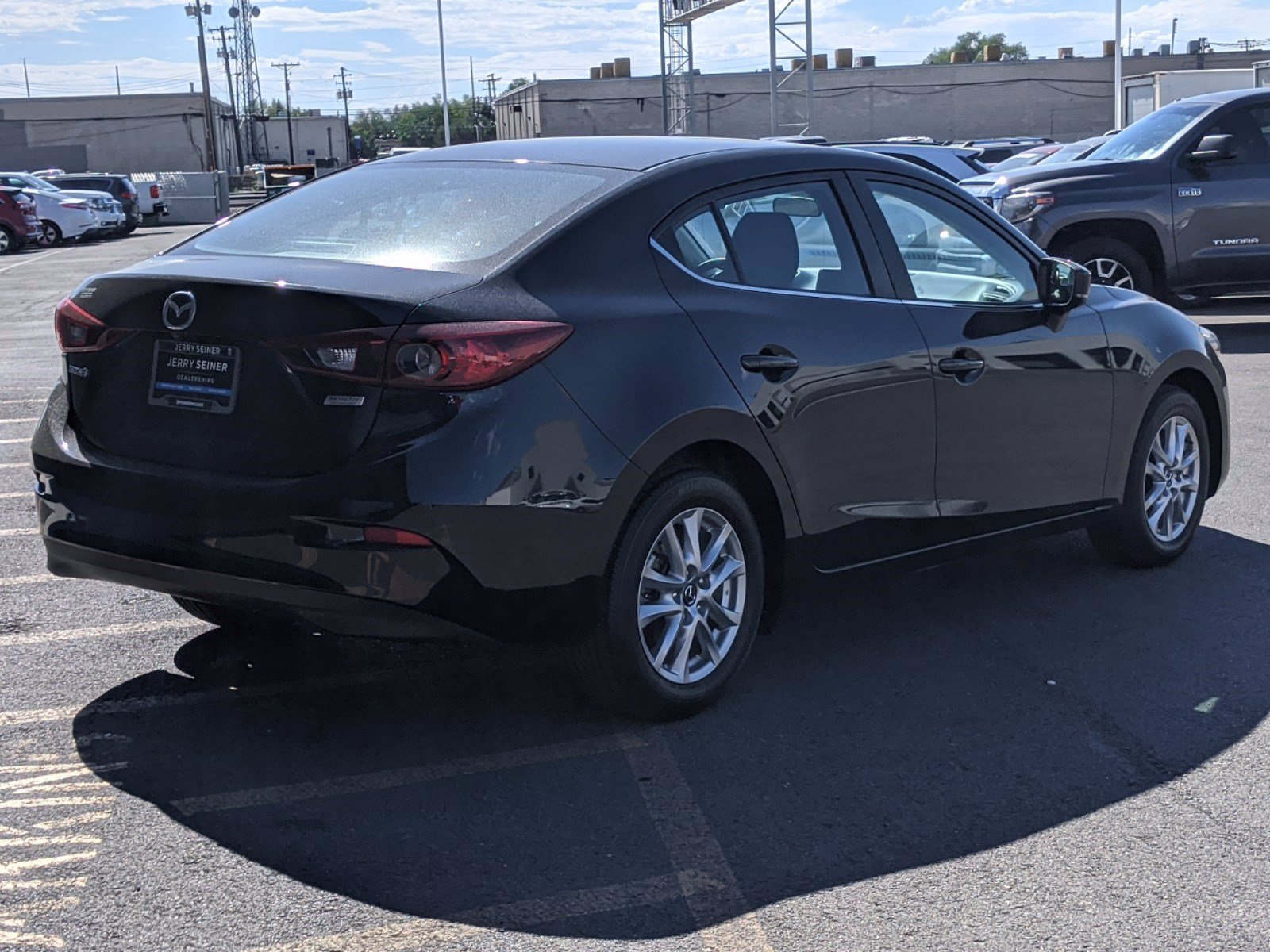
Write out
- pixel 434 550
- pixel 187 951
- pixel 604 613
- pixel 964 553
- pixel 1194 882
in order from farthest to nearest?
pixel 964 553
pixel 604 613
pixel 434 550
pixel 1194 882
pixel 187 951

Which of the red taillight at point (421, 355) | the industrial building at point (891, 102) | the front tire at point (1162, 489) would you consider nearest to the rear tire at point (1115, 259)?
the front tire at point (1162, 489)

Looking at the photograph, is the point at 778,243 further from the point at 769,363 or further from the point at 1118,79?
the point at 1118,79

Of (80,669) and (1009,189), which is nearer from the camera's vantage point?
(80,669)

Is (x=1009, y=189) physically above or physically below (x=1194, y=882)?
above

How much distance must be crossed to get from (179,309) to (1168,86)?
138 feet

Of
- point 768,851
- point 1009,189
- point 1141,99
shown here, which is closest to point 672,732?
point 768,851

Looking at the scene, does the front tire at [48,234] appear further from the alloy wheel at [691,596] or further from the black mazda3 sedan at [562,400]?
the alloy wheel at [691,596]

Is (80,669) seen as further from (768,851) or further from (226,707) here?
(768,851)

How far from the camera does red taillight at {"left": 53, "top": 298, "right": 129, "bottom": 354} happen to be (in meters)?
4.27

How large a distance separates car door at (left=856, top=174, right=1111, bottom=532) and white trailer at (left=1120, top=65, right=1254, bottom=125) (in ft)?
124

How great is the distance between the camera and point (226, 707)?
455 centimetres

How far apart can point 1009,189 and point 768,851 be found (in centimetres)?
1052

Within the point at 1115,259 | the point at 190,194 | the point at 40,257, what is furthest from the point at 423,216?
the point at 190,194

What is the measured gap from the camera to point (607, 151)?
16.0 ft
